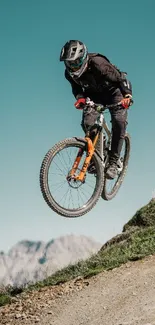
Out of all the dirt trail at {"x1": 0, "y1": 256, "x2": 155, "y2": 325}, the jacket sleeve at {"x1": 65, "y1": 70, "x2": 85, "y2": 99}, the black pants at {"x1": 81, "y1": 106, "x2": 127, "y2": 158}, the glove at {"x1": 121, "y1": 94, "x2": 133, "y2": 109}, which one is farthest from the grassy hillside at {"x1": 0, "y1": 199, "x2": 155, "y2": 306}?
the jacket sleeve at {"x1": 65, "y1": 70, "x2": 85, "y2": 99}

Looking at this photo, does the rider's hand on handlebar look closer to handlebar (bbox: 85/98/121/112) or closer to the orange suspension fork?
handlebar (bbox: 85/98/121/112)

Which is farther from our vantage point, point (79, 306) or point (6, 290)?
point (6, 290)

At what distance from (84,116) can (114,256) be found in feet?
10.2

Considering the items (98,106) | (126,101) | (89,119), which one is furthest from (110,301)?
(126,101)

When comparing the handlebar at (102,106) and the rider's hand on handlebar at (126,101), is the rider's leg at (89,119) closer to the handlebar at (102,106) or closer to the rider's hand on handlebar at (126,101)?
the handlebar at (102,106)

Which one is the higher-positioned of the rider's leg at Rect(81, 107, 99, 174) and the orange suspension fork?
the rider's leg at Rect(81, 107, 99, 174)

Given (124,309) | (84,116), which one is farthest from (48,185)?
(124,309)

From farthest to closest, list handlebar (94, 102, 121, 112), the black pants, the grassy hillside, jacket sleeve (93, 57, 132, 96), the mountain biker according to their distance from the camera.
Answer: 1. the black pants
2. handlebar (94, 102, 121, 112)
3. the grassy hillside
4. jacket sleeve (93, 57, 132, 96)
5. the mountain biker

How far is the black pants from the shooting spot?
10.8 m

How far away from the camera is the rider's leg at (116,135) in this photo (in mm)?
11141

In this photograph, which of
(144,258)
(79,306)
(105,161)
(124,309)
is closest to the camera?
(124,309)

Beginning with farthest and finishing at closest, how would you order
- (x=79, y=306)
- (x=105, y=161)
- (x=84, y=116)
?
(x=105, y=161), (x=84, y=116), (x=79, y=306)

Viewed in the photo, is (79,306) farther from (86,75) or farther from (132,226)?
(132,226)

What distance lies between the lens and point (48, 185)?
10188mm
